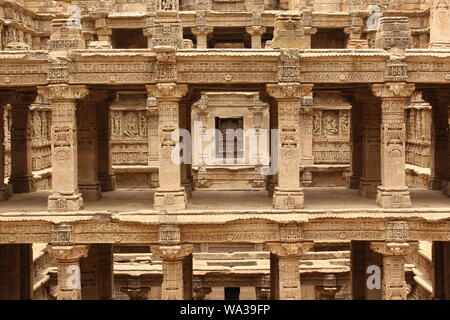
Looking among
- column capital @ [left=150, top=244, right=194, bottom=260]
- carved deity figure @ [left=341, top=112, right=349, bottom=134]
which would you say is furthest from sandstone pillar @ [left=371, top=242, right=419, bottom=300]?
carved deity figure @ [left=341, top=112, right=349, bottom=134]

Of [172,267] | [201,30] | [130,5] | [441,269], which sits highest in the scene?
[130,5]

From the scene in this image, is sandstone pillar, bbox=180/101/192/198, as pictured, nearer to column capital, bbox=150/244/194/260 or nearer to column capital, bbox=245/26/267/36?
column capital, bbox=150/244/194/260

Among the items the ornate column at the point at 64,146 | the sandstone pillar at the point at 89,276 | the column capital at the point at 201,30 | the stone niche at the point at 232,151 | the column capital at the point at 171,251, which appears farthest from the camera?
the stone niche at the point at 232,151

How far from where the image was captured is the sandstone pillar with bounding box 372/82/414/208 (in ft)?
40.8

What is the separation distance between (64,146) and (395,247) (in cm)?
669

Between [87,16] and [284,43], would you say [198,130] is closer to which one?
[87,16]

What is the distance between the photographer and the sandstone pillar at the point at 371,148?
Answer: 14641mm

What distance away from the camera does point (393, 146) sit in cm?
1251

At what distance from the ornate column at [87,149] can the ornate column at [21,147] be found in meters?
1.91

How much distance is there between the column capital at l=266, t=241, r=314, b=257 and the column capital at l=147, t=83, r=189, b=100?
11.2 ft

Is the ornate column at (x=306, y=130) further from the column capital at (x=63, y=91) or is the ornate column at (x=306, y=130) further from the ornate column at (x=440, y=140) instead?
the column capital at (x=63, y=91)

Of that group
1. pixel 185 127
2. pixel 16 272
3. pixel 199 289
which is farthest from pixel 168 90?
pixel 199 289

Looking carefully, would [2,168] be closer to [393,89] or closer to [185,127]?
[185,127]

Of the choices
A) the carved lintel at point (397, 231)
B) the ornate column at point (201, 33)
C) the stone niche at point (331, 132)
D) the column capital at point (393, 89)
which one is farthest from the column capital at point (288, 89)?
the stone niche at point (331, 132)
